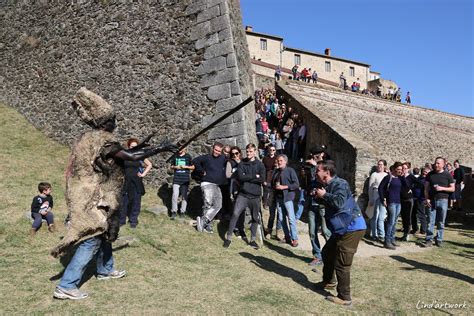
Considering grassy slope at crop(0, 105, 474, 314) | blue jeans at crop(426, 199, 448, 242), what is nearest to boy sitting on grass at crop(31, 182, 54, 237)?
grassy slope at crop(0, 105, 474, 314)

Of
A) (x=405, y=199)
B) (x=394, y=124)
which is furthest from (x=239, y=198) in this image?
(x=394, y=124)

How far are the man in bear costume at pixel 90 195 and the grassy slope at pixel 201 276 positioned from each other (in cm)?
40

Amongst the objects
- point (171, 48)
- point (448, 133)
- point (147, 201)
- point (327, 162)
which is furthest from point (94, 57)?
point (448, 133)

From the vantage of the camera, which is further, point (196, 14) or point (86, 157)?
point (196, 14)

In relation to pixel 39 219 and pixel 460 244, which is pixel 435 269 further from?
pixel 39 219

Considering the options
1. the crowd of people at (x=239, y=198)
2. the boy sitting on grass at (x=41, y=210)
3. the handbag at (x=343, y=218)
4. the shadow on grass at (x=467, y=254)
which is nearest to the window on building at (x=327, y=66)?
the crowd of people at (x=239, y=198)

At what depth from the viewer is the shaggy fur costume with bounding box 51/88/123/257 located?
3869 millimetres

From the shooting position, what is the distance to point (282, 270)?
548 cm

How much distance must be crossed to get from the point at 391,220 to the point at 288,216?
2190mm

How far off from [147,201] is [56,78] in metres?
5.72

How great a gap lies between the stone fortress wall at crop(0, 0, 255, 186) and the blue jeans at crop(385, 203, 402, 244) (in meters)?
3.24

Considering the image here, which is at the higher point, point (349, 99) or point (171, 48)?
point (349, 99)

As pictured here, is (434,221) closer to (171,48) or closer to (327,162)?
(327,162)

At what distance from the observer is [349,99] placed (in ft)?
77.0
